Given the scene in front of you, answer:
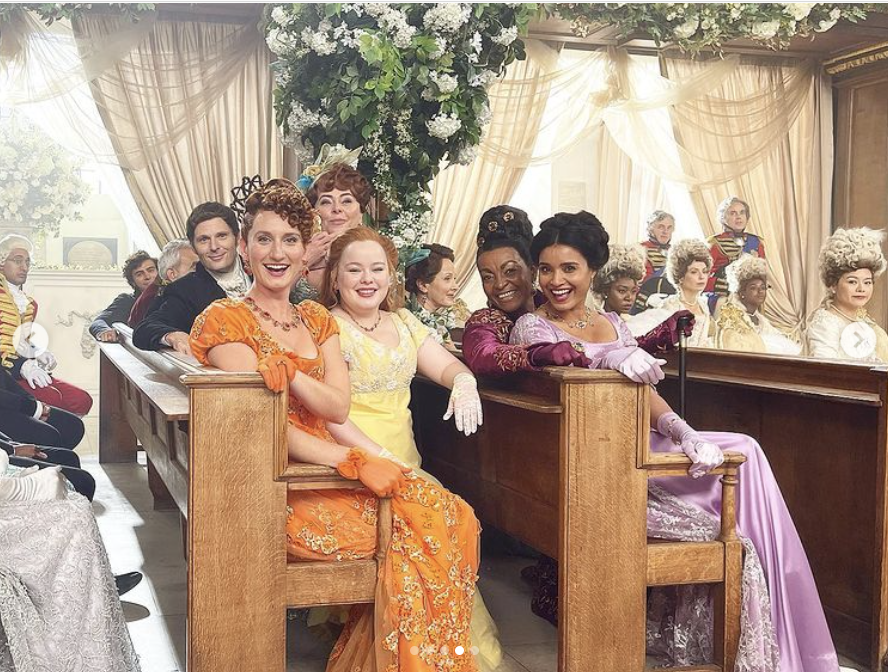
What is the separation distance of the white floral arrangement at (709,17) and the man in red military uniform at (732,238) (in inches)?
55.3

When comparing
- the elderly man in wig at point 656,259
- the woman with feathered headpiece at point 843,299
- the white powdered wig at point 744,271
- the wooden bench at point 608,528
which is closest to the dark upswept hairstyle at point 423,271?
the wooden bench at point 608,528

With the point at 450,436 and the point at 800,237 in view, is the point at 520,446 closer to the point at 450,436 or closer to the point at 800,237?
the point at 450,436

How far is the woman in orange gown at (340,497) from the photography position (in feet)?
9.07

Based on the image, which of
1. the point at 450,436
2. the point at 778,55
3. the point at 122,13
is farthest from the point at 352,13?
the point at 778,55

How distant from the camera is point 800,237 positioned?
8930 millimetres

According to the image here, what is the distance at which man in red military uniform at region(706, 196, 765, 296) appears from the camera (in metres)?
8.66

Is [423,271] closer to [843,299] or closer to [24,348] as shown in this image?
[843,299]

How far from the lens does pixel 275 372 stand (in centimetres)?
267

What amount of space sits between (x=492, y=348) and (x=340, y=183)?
82 centimetres

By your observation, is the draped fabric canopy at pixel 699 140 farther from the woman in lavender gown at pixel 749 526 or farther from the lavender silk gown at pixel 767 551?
the lavender silk gown at pixel 767 551

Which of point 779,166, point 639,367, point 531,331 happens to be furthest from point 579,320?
point 779,166

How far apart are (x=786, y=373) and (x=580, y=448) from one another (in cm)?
128

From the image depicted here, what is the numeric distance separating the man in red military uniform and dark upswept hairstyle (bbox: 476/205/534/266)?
5050 mm

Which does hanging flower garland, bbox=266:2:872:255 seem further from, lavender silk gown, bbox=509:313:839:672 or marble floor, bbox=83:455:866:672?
marble floor, bbox=83:455:866:672
